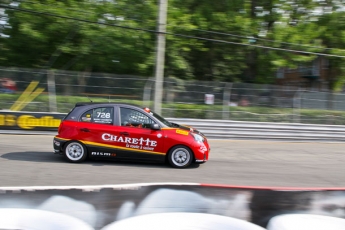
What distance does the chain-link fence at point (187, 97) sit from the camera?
15.3 metres

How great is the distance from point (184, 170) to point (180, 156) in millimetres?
364

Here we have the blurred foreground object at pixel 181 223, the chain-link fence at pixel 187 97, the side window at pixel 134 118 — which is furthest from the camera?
the chain-link fence at pixel 187 97

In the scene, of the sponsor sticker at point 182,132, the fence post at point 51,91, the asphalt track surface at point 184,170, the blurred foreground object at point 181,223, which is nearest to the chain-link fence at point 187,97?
the fence post at point 51,91

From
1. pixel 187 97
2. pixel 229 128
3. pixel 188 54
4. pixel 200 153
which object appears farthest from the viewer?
pixel 188 54

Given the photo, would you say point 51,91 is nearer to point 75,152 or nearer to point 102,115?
point 75,152

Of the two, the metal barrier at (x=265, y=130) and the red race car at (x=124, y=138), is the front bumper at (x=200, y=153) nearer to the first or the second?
the red race car at (x=124, y=138)

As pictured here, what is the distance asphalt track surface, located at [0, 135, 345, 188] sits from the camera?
8047 millimetres

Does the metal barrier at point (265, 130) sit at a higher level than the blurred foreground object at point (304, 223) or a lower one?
lower

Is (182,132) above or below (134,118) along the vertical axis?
below

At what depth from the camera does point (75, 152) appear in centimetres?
944

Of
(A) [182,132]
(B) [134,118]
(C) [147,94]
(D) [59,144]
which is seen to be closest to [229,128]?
(C) [147,94]

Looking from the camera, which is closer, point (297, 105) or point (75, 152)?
point (75, 152)

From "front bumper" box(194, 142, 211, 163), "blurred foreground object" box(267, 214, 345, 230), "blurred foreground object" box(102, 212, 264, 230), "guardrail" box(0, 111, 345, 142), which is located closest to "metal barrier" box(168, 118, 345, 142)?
"guardrail" box(0, 111, 345, 142)

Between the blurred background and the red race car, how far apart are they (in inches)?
240
